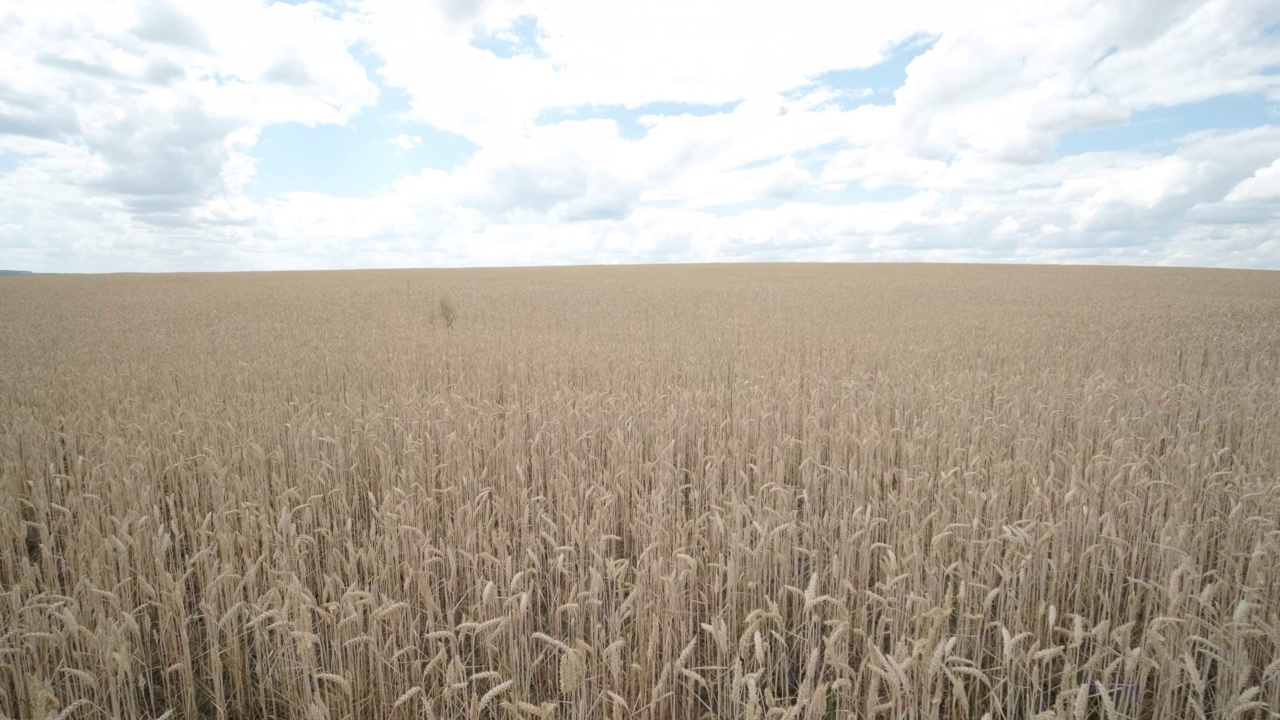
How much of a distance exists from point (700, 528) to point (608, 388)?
3.08 metres

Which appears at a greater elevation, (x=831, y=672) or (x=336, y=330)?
(x=336, y=330)

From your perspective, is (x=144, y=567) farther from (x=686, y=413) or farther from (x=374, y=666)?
(x=686, y=413)

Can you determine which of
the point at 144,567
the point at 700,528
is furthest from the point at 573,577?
the point at 144,567

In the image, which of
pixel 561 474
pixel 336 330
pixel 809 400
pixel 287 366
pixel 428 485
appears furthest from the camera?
pixel 336 330

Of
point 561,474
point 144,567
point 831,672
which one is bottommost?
point 831,672

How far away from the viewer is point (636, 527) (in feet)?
10.9

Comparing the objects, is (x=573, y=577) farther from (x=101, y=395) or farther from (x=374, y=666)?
(x=101, y=395)

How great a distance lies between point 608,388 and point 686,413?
1.39m

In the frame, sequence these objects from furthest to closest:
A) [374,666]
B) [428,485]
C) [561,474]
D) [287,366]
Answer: [287,366] → [428,485] → [561,474] → [374,666]

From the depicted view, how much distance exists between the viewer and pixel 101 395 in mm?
6059

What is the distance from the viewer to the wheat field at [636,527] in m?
2.19

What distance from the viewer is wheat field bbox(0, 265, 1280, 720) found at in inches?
86.1

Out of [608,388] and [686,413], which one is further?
[608,388]

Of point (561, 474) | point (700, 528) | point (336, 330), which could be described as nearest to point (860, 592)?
point (700, 528)
